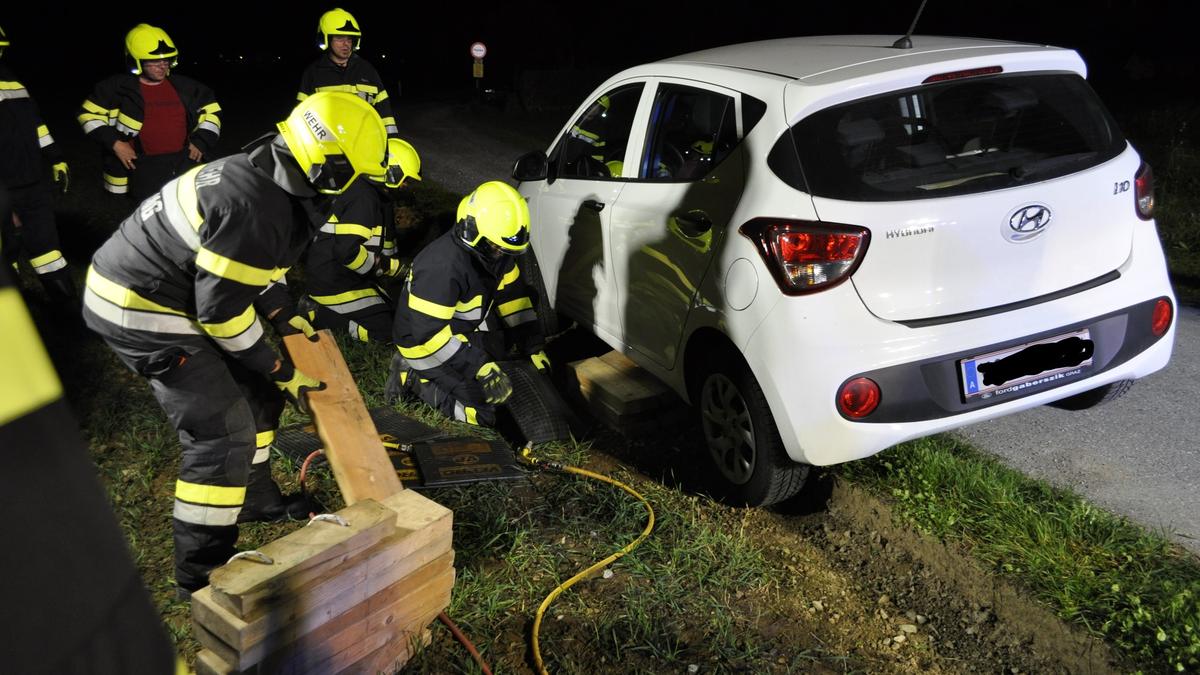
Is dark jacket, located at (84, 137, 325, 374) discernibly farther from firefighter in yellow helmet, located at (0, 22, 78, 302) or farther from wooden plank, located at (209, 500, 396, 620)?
firefighter in yellow helmet, located at (0, 22, 78, 302)

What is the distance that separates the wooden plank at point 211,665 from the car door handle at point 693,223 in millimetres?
2115

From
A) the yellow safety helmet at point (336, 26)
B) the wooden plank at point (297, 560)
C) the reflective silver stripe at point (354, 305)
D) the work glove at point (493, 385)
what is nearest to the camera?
the wooden plank at point (297, 560)

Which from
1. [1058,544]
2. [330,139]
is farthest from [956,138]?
[330,139]

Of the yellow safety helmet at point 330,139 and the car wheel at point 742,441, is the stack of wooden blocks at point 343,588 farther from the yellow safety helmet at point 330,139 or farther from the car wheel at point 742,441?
the car wheel at point 742,441

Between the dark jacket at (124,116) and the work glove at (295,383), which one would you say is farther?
the dark jacket at (124,116)

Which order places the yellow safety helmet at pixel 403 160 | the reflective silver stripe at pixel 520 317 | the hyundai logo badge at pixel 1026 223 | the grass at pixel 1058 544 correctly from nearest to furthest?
the grass at pixel 1058 544, the hyundai logo badge at pixel 1026 223, the reflective silver stripe at pixel 520 317, the yellow safety helmet at pixel 403 160

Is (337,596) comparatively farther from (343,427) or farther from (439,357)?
(439,357)

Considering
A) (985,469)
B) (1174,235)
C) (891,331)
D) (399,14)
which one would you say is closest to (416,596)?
(891,331)

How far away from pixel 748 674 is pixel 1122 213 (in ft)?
6.67

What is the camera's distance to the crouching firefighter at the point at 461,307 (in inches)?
159

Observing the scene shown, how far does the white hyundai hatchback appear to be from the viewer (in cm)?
280

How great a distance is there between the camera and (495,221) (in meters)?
3.99

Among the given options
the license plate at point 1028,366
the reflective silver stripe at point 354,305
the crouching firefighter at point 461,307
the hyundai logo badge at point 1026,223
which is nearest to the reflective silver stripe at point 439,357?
the crouching firefighter at point 461,307

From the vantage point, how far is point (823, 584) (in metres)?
Answer: 3.11
